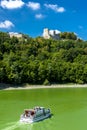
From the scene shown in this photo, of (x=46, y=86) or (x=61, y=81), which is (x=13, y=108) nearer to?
(x=46, y=86)

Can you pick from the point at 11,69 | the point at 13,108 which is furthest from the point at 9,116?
the point at 11,69

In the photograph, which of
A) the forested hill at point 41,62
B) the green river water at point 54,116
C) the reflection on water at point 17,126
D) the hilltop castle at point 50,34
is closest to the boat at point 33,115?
the green river water at point 54,116

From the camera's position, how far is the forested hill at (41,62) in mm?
108750

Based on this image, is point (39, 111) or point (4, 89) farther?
point (4, 89)

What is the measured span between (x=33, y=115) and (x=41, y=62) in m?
74.1

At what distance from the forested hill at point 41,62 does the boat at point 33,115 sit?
57.2 m

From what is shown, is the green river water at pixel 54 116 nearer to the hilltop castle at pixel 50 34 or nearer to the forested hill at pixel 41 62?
the forested hill at pixel 41 62

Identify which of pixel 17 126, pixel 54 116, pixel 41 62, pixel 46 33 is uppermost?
pixel 46 33

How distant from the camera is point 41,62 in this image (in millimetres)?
119500

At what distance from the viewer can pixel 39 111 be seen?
4744 centimetres

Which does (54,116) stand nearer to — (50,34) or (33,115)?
(33,115)

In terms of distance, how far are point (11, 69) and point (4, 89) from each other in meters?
→ 9.73

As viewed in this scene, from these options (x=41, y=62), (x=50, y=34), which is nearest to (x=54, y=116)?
(x=41, y=62)

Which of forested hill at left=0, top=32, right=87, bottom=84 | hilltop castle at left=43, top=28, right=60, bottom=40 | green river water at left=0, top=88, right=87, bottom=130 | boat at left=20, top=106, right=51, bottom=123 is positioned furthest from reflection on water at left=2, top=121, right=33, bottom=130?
hilltop castle at left=43, top=28, right=60, bottom=40
